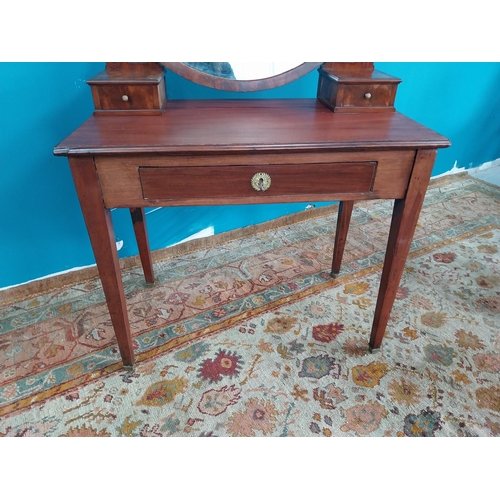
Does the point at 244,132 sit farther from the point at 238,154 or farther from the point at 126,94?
the point at 126,94

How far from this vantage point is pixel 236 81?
140 cm

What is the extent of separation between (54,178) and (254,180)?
3.35 feet

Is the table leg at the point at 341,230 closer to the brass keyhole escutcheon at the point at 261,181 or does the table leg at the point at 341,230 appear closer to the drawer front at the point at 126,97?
the brass keyhole escutcheon at the point at 261,181

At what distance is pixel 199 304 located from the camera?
65.9 inches

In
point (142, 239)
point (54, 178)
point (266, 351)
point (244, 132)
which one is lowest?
point (266, 351)

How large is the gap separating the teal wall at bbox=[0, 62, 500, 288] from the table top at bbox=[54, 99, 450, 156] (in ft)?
1.36

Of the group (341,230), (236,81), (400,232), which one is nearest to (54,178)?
(236,81)

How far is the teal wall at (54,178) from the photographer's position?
1.41 meters

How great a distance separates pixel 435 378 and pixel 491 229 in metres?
1.36

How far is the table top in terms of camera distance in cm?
95

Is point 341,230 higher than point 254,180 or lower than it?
lower

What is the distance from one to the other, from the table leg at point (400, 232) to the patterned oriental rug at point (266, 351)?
0.63ft

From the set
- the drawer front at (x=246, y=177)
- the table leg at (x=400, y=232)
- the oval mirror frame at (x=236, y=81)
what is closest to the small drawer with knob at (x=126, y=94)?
the oval mirror frame at (x=236, y=81)

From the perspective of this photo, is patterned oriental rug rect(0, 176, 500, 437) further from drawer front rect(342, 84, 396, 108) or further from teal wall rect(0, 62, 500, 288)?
drawer front rect(342, 84, 396, 108)
